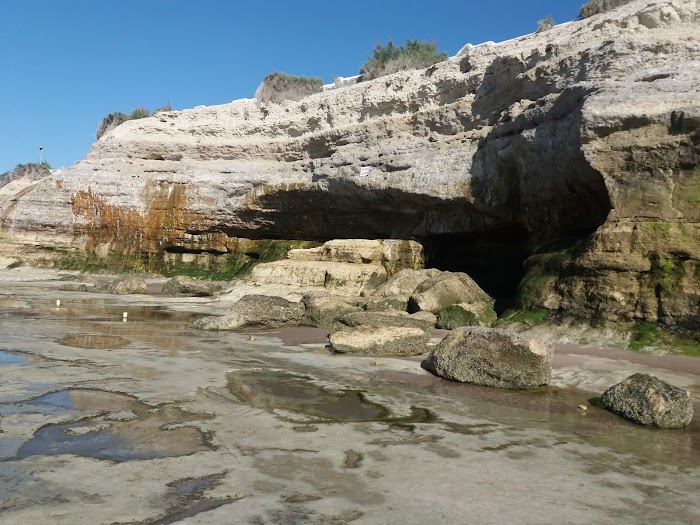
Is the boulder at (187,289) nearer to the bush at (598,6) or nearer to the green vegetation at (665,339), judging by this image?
the green vegetation at (665,339)

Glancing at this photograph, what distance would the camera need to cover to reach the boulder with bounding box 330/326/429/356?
8.73 metres

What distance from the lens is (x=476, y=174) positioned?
17.5m

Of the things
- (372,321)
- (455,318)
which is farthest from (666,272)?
(372,321)

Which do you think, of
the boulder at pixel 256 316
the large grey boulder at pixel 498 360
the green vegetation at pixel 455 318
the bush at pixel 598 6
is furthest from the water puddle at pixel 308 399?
the bush at pixel 598 6

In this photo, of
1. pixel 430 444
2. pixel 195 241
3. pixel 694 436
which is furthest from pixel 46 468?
pixel 195 241

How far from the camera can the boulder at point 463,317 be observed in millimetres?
11930

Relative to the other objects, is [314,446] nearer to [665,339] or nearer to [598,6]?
[665,339]

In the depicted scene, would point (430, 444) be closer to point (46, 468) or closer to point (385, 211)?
point (46, 468)

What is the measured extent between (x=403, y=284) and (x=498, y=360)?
27.3 ft

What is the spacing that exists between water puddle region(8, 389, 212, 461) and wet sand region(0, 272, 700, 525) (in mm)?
21

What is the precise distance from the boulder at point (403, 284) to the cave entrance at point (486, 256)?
3652 millimetres

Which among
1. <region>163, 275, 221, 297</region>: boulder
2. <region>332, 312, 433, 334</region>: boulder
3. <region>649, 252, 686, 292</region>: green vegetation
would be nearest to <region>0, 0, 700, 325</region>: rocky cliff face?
<region>649, 252, 686, 292</region>: green vegetation

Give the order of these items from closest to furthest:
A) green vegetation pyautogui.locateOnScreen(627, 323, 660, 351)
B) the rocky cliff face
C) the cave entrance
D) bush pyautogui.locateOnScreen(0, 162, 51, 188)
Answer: green vegetation pyautogui.locateOnScreen(627, 323, 660, 351) < the rocky cliff face < the cave entrance < bush pyautogui.locateOnScreen(0, 162, 51, 188)

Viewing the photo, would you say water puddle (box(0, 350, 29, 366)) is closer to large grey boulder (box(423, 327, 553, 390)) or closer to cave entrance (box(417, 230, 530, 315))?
large grey boulder (box(423, 327, 553, 390))
